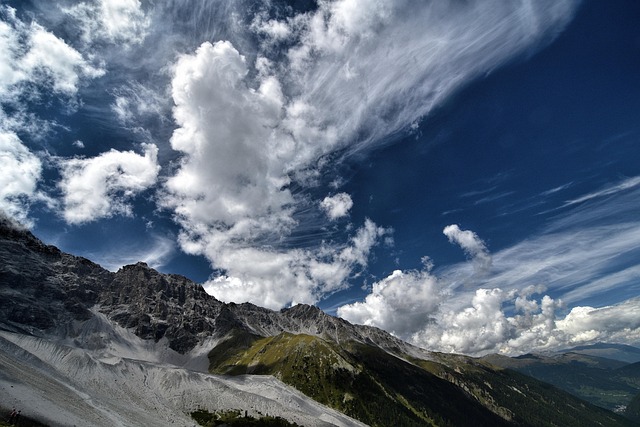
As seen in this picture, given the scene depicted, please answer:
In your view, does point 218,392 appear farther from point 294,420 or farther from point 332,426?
point 332,426

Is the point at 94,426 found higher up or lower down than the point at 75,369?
lower down

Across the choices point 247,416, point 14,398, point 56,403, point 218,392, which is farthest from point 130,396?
point 14,398

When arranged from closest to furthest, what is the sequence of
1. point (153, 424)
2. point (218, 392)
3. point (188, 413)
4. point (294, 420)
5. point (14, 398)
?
point (14, 398), point (153, 424), point (188, 413), point (294, 420), point (218, 392)

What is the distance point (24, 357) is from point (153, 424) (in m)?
83.4

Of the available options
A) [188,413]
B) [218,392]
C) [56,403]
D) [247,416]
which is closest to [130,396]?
[188,413]

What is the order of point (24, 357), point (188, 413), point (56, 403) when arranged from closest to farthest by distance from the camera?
point (56, 403)
point (24, 357)
point (188, 413)

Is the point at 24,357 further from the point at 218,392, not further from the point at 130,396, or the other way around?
the point at 218,392

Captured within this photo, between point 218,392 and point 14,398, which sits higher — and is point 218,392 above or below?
above

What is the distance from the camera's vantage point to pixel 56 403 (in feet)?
317

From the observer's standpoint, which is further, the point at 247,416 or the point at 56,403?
the point at 247,416

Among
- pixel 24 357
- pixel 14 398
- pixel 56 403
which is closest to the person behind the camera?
pixel 14 398

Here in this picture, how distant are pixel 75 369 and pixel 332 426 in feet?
503

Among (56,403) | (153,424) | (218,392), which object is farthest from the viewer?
(218,392)

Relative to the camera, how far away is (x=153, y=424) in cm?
12169
